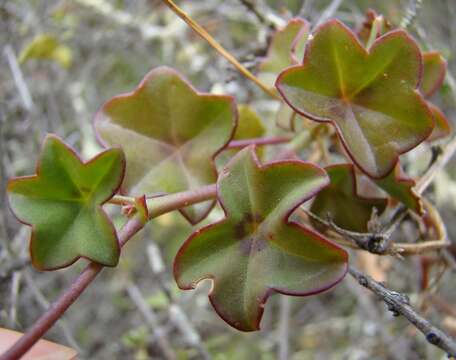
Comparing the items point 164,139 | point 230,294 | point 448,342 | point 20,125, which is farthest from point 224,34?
point 448,342

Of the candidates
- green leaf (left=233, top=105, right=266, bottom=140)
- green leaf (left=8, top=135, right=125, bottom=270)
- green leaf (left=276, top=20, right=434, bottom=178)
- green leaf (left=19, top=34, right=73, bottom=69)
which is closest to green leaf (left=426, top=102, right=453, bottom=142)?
green leaf (left=276, top=20, right=434, bottom=178)

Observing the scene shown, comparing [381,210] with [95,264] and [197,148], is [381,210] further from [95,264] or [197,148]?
[95,264]

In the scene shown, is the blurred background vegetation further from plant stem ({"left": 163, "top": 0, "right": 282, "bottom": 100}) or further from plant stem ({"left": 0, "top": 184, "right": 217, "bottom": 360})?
plant stem ({"left": 0, "top": 184, "right": 217, "bottom": 360})

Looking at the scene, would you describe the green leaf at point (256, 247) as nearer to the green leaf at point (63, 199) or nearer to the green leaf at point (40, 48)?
the green leaf at point (63, 199)

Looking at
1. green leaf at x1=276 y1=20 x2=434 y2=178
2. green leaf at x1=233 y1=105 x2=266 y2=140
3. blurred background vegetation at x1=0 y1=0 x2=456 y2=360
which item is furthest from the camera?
blurred background vegetation at x1=0 y1=0 x2=456 y2=360

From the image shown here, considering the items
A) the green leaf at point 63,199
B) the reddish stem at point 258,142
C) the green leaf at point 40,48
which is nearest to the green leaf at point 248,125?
the reddish stem at point 258,142

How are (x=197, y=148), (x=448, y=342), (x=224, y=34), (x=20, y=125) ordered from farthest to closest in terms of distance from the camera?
(x=224, y=34) < (x=20, y=125) < (x=197, y=148) < (x=448, y=342)
